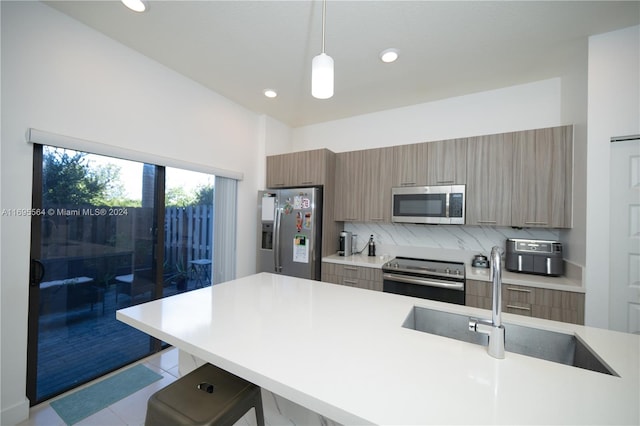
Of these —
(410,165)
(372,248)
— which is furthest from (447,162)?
(372,248)

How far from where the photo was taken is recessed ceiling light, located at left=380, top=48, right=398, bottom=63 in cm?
213

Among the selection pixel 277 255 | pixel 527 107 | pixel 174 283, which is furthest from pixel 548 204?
pixel 174 283

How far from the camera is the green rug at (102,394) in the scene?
1.77 meters

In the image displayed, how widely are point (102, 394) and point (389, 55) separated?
3579mm

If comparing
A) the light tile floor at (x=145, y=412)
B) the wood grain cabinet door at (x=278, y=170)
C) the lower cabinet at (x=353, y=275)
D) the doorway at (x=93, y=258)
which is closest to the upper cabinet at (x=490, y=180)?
the lower cabinet at (x=353, y=275)

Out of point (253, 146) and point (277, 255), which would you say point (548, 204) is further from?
point (253, 146)

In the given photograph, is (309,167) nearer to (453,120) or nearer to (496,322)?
(453,120)

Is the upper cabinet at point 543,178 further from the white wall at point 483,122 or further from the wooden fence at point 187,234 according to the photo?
the wooden fence at point 187,234

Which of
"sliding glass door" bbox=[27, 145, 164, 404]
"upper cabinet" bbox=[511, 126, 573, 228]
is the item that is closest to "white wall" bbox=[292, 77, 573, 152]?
"upper cabinet" bbox=[511, 126, 573, 228]

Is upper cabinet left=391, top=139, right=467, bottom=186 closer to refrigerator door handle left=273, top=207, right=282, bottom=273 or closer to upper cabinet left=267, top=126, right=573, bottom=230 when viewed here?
upper cabinet left=267, top=126, right=573, bottom=230

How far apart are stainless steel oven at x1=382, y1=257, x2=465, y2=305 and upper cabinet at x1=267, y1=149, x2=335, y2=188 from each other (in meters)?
1.34

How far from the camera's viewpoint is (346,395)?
0.72m

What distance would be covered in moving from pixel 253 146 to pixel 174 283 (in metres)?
1.96

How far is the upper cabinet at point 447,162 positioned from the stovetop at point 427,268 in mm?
886
